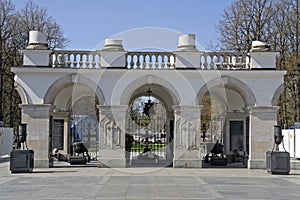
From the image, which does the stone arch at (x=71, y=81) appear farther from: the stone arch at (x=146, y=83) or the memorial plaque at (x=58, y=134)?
the memorial plaque at (x=58, y=134)

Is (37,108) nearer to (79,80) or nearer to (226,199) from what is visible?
(79,80)

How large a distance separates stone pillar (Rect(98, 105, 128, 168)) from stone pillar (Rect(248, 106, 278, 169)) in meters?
5.46

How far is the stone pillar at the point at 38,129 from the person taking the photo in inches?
787

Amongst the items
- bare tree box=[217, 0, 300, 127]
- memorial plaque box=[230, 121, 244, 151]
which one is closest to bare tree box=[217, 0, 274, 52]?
bare tree box=[217, 0, 300, 127]

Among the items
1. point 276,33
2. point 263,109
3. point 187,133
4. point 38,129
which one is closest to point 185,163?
point 187,133

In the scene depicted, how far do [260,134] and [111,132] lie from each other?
20.8 feet

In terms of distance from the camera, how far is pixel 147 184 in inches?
577

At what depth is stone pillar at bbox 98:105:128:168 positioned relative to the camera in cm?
2017

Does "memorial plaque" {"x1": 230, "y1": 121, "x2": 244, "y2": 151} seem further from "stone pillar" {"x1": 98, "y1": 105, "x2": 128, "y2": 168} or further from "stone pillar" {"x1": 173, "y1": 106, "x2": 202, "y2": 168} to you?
"stone pillar" {"x1": 98, "y1": 105, "x2": 128, "y2": 168}

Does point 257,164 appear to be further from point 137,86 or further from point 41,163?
point 41,163

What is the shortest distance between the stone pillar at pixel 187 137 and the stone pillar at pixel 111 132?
230 centimetres

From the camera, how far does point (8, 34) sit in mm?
34188

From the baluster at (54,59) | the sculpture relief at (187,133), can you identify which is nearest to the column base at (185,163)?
the sculpture relief at (187,133)

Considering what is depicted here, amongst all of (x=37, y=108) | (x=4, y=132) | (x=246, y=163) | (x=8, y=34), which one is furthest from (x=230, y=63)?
(x=8, y=34)
